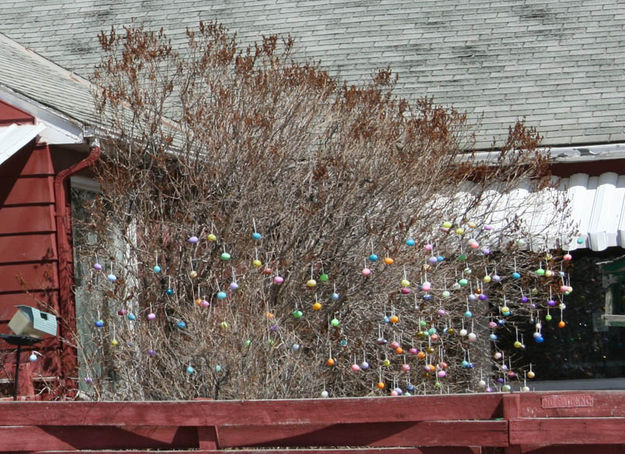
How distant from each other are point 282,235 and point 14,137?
82.1 inches

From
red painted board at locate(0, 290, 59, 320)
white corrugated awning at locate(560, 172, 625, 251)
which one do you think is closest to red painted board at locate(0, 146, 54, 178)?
red painted board at locate(0, 290, 59, 320)

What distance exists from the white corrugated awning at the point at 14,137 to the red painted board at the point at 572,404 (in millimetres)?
4187

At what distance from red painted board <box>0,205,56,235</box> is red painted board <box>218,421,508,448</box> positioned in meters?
3.41

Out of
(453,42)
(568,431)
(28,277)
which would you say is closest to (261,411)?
(568,431)

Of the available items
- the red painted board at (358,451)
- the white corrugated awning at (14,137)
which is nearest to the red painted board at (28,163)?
the white corrugated awning at (14,137)

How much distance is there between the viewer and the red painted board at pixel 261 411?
4.93m

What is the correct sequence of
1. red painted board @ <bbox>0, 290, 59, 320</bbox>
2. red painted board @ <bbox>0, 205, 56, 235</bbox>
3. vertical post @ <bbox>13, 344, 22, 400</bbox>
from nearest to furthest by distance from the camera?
vertical post @ <bbox>13, 344, 22, 400</bbox> → red painted board @ <bbox>0, 290, 59, 320</bbox> → red painted board @ <bbox>0, 205, 56, 235</bbox>

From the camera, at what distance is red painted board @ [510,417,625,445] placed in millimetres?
4734

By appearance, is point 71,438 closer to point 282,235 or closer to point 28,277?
point 282,235

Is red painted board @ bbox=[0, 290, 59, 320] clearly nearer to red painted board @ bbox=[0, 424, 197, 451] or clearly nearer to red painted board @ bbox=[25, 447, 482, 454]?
red painted board @ bbox=[0, 424, 197, 451]

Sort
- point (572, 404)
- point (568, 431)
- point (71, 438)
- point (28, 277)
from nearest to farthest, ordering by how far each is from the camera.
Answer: point (568, 431)
point (572, 404)
point (71, 438)
point (28, 277)

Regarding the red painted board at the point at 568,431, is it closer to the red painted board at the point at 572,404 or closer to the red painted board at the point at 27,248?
the red painted board at the point at 572,404

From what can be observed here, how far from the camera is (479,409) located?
490 cm

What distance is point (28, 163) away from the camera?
26.3 feet
